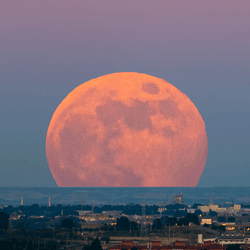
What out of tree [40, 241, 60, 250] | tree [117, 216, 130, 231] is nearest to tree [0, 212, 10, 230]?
tree [117, 216, 130, 231]

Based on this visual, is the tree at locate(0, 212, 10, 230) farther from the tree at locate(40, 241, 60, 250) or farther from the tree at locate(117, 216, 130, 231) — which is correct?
the tree at locate(40, 241, 60, 250)

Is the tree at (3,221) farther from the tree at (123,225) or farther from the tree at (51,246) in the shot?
the tree at (51,246)

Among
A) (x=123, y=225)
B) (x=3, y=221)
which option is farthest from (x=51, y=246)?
(x=123, y=225)

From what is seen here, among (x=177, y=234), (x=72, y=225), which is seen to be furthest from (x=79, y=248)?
(x=72, y=225)

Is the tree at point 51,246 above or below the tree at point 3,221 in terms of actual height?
below

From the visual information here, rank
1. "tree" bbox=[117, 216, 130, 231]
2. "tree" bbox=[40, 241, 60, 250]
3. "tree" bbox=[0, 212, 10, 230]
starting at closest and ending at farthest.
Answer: "tree" bbox=[40, 241, 60, 250], "tree" bbox=[0, 212, 10, 230], "tree" bbox=[117, 216, 130, 231]

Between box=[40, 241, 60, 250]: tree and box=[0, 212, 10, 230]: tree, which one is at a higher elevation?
box=[0, 212, 10, 230]: tree

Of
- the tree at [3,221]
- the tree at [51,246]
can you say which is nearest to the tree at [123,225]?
the tree at [3,221]

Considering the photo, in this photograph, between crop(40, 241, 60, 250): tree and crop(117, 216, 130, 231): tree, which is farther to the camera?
crop(117, 216, 130, 231): tree

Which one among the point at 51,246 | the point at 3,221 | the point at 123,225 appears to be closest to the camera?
the point at 51,246

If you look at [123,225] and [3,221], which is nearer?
[3,221]

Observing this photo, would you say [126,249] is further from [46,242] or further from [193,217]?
[193,217]

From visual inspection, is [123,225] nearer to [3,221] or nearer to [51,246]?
[3,221]
